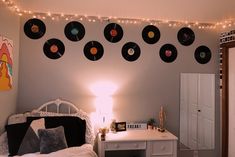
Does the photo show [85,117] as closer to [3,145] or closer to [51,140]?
[51,140]

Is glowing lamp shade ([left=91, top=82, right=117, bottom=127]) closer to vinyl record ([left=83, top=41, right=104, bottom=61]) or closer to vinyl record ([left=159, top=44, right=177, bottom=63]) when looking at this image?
vinyl record ([left=83, top=41, right=104, bottom=61])

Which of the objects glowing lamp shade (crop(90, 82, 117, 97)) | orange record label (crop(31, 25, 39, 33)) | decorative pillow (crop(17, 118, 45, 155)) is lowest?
decorative pillow (crop(17, 118, 45, 155))

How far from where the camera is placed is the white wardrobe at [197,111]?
3.44 meters

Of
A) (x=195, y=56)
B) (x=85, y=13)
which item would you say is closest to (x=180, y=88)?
(x=195, y=56)

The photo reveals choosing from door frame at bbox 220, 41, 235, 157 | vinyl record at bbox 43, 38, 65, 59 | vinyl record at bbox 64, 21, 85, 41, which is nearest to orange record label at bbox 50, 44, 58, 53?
vinyl record at bbox 43, 38, 65, 59

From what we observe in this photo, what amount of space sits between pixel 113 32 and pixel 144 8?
2.11ft

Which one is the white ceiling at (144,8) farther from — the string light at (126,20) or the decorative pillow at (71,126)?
the decorative pillow at (71,126)

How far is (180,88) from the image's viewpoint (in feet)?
11.2

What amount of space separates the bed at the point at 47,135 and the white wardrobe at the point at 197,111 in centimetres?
154

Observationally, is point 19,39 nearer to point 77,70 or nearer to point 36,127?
point 77,70

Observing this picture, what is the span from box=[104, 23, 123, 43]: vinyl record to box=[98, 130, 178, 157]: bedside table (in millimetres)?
1405

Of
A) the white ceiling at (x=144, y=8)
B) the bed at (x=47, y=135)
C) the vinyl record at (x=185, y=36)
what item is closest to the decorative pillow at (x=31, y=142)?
the bed at (x=47, y=135)

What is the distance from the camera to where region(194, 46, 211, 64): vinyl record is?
11.4 ft

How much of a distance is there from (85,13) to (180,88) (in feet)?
6.11
